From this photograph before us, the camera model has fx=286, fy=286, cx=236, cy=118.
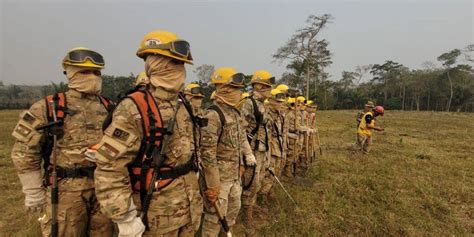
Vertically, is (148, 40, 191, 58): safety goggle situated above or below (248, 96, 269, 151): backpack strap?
above

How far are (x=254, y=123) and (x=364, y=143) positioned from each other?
782 centimetres

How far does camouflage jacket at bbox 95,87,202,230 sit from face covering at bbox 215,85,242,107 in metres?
1.71

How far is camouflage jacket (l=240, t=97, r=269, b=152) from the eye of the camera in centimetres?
559

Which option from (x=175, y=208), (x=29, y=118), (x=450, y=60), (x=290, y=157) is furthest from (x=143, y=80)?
(x=450, y=60)

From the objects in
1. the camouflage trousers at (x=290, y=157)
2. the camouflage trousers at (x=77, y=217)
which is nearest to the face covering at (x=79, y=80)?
the camouflage trousers at (x=77, y=217)

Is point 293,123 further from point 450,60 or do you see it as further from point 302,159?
point 450,60

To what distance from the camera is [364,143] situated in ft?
38.6

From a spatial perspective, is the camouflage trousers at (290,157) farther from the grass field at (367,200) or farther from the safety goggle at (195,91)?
the safety goggle at (195,91)

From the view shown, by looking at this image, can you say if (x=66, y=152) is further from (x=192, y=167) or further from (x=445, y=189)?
(x=445, y=189)

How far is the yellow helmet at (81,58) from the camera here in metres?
3.11

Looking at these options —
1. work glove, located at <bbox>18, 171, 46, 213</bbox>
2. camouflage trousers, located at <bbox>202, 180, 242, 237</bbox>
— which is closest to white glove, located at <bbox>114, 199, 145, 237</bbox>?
work glove, located at <bbox>18, 171, 46, 213</bbox>

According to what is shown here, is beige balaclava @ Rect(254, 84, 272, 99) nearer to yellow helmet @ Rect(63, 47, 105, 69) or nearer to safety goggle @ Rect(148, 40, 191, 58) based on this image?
yellow helmet @ Rect(63, 47, 105, 69)

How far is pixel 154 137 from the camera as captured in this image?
2166mm

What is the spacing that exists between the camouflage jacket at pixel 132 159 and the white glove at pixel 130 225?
3 centimetres
